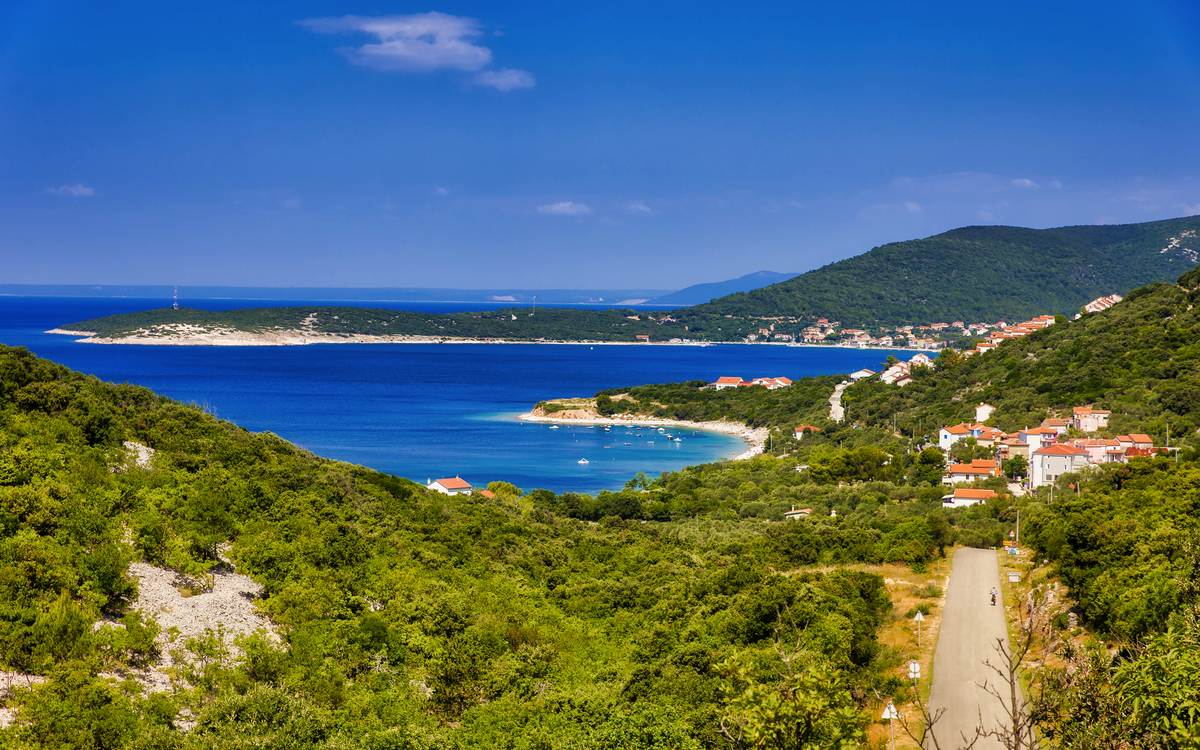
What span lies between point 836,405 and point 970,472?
31298 mm

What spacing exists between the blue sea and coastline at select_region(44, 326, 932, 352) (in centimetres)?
477

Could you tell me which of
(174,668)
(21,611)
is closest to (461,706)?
(174,668)

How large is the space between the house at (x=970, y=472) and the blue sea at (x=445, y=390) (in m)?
18.8

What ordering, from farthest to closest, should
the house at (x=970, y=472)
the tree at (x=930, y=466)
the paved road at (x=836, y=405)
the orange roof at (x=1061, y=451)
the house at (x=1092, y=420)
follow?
the paved road at (x=836, y=405), the house at (x=1092, y=420), the tree at (x=930, y=466), the house at (x=970, y=472), the orange roof at (x=1061, y=451)

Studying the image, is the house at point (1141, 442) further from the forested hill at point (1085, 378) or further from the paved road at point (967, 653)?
the paved road at point (967, 653)

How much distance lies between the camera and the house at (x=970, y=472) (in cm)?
3916

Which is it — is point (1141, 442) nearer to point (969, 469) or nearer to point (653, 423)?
point (969, 469)

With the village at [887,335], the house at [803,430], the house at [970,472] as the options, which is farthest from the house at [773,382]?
the village at [887,335]

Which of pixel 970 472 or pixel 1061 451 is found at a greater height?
pixel 1061 451

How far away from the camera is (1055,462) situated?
36.7 metres

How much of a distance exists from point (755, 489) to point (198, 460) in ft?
92.8

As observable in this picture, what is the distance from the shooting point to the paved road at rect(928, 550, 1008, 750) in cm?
1201

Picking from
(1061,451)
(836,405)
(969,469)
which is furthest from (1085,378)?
(836,405)

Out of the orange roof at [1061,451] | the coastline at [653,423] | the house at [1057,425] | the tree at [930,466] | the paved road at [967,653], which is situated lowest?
the coastline at [653,423]
